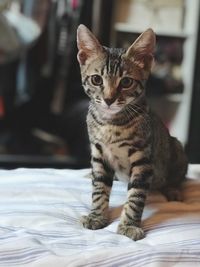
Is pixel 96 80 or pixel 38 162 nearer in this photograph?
pixel 96 80

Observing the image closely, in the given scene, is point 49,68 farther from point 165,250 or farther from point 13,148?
point 165,250

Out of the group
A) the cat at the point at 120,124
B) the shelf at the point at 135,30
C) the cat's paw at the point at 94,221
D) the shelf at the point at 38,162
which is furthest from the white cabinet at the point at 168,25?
the cat's paw at the point at 94,221

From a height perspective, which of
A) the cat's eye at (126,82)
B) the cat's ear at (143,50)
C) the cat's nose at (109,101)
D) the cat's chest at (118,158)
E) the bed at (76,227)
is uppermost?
the cat's ear at (143,50)

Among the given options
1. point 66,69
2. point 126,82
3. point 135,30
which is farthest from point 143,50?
point 135,30

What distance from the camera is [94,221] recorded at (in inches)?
39.8

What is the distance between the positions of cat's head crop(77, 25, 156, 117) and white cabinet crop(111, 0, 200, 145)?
4.57 feet

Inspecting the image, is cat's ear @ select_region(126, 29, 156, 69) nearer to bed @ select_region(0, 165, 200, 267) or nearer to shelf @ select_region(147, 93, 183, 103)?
bed @ select_region(0, 165, 200, 267)

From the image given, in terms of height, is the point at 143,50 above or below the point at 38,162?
above

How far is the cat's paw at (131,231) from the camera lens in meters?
0.94

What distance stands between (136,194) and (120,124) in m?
0.16

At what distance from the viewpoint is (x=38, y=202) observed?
3.63 ft

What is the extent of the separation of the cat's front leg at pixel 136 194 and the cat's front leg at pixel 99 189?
0.18 ft

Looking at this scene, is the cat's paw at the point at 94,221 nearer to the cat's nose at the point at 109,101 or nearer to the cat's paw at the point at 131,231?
the cat's paw at the point at 131,231

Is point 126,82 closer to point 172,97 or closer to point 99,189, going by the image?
point 99,189
